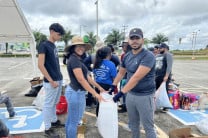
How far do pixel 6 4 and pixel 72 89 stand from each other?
427 cm

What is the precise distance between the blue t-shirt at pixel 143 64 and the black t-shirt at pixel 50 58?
57.7 inches

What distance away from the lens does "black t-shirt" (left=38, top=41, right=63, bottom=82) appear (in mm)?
3793

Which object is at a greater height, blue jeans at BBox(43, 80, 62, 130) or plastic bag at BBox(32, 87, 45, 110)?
blue jeans at BBox(43, 80, 62, 130)

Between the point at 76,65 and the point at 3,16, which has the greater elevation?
the point at 3,16

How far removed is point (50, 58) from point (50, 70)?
218mm

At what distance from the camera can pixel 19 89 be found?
28.8ft

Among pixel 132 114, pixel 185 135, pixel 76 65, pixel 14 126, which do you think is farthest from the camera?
pixel 14 126

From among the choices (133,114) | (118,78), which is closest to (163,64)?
(118,78)

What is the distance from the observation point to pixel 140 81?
3000mm

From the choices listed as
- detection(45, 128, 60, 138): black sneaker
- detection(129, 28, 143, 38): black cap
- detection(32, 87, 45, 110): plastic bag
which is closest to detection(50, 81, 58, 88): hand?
detection(45, 128, 60, 138): black sneaker

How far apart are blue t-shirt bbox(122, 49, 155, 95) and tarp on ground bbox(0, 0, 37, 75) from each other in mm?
4450

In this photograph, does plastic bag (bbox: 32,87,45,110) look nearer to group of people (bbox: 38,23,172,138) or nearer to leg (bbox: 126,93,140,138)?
group of people (bbox: 38,23,172,138)

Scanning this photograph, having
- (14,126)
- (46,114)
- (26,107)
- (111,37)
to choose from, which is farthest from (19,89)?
(111,37)

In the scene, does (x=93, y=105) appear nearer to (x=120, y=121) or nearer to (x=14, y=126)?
(x=120, y=121)
